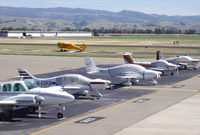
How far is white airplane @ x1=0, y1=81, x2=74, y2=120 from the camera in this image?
23422 mm

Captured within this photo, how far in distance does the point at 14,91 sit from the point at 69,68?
33.8 metres

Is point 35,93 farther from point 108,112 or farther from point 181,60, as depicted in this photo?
point 181,60

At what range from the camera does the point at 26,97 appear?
23422 mm

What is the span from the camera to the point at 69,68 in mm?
58344

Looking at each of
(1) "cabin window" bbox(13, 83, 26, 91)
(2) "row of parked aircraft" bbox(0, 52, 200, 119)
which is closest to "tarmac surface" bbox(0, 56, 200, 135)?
(2) "row of parked aircraft" bbox(0, 52, 200, 119)

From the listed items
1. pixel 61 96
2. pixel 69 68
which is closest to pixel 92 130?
pixel 61 96

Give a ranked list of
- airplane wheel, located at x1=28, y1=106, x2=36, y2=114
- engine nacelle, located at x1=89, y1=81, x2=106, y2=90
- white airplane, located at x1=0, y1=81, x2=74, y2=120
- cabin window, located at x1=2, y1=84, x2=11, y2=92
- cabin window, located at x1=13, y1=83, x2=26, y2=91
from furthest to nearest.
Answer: engine nacelle, located at x1=89, y1=81, x2=106, y2=90
airplane wheel, located at x1=28, y1=106, x2=36, y2=114
cabin window, located at x1=2, y1=84, x2=11, y2=92
cabin window, located at x1=13, y1=83, x2=26, y2=91
white airplane, located at x1=0, y1=81, x2=74, y2=120

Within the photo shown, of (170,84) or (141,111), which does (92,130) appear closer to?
(141,111)

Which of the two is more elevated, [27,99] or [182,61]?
[27,99]

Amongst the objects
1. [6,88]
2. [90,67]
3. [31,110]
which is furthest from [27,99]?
[90,67]

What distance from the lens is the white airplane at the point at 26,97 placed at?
922 inches

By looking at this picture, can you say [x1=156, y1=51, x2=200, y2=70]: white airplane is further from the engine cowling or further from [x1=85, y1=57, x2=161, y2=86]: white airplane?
the engine cowling

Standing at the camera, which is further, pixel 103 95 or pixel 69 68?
pixel 69 68

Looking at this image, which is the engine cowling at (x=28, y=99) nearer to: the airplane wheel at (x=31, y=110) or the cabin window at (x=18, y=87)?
the cabin window at (x=18, y=87)
